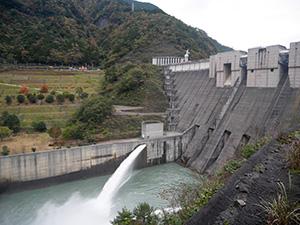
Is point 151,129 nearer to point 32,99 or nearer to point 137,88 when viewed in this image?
point 137,88

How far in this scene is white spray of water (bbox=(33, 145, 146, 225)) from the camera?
11.5 meters

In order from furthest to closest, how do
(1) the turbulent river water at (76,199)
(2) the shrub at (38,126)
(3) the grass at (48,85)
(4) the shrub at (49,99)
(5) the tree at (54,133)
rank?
(4) the shrub at (49,99)
(3) the grass at (48,85)
(2) the shrub at (38,126)
(5) the tree at (54,133)
(1) the turbulent river water at (76,199)

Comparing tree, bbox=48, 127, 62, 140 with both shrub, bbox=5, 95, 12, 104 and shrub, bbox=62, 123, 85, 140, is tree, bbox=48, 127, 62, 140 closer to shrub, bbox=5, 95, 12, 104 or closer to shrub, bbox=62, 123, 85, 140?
shrub, bbox=62, 123, 85, 140

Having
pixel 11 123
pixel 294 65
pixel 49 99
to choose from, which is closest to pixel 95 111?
pixel 11 123

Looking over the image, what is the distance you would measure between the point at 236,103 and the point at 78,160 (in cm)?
1566

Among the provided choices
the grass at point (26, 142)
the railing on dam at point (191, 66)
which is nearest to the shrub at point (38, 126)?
the grass at point (26, 142)

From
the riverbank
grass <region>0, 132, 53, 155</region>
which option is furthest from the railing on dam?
the riverbank

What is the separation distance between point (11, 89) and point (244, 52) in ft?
102

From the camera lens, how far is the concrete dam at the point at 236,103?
52.7ft

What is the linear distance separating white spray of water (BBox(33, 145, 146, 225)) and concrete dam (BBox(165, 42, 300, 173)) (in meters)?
8.34

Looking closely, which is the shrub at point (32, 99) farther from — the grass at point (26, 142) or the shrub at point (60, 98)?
the grass at point (26, 142)

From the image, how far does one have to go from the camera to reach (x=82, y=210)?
12688 mm

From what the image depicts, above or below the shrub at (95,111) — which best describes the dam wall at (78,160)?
below

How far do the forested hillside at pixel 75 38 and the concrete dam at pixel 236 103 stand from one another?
2129 cm
